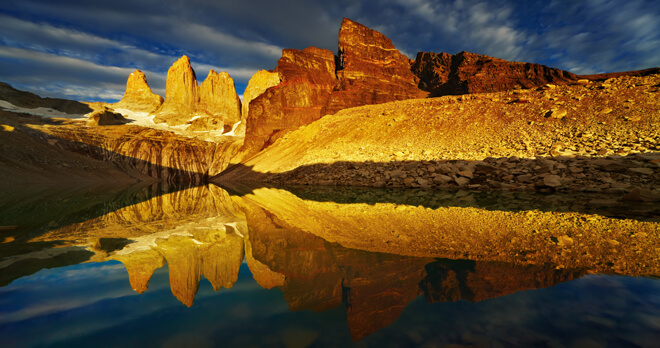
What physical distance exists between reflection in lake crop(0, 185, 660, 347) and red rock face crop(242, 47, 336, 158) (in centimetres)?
4219

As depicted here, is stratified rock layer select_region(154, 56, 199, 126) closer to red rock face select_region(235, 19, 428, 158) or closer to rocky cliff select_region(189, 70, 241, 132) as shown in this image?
rocky cliff select_region(189, 70, 241, 132)

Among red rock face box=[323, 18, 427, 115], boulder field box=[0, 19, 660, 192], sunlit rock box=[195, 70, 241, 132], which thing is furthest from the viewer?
sunlit rock box=[195, 70, 241, 132]

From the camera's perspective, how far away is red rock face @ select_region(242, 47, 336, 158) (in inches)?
1855

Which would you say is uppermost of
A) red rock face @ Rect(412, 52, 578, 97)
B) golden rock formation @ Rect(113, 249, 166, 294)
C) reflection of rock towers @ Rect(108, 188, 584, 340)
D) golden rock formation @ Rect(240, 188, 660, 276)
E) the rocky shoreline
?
red rock face @ Rect(412, 52, 578, 97)

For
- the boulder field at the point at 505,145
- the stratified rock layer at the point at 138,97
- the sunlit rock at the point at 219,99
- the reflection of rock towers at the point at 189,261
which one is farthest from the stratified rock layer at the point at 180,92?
the reflection of rock towers at the point at 189,261

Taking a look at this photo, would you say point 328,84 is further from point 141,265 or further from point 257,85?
point 141,265

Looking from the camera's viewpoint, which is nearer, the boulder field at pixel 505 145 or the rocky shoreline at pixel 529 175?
the rocky shoreline at pixel 529 175

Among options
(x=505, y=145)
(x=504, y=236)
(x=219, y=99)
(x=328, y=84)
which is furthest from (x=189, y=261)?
(x=219, y=99)

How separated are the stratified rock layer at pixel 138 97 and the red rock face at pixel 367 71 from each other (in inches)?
3030

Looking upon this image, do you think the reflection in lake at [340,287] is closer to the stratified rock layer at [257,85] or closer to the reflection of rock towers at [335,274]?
the reflection of rock towers at [335,274]

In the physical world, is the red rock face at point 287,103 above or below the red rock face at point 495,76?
below

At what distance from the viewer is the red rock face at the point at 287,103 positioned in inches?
1855

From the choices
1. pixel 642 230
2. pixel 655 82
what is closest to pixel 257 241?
pixel 642 230

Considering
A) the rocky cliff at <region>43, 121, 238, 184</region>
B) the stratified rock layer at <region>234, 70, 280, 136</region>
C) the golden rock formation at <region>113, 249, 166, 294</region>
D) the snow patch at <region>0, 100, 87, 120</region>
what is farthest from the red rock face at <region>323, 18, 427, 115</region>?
the snow patch at <region>0, 100, 87, 120</region>
